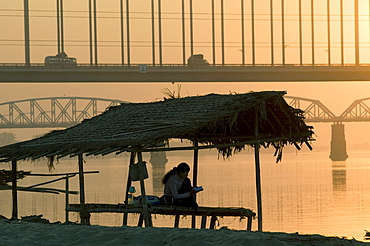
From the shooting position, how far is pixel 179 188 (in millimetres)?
15672

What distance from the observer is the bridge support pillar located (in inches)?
4948

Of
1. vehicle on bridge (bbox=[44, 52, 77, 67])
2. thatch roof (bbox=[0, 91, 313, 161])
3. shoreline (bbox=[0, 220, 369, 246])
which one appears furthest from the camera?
vehicle on bridge (bbox=[44, 52, 77, 67])

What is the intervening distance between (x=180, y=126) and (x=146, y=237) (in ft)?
10.7

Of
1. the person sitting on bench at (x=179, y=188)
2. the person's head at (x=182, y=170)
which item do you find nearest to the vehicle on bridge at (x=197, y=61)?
the person sitting on bench at (x=179, y=188)

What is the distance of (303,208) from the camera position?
3628cm

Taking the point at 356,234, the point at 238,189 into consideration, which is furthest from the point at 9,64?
the point at 356,234

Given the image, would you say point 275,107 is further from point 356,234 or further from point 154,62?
point 154,62

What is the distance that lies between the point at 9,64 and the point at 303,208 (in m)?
38.1

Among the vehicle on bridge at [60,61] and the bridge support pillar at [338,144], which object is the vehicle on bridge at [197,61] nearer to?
the vehicle on bridge at [60,61]

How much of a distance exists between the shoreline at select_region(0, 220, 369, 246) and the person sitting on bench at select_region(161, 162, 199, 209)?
8.11 feet

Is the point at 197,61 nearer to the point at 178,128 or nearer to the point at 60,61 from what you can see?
the point at 60,61

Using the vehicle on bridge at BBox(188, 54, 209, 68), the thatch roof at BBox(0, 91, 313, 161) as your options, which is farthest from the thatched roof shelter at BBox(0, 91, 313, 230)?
the vehicle on bridge at BBox(188, 54, 209, 68)

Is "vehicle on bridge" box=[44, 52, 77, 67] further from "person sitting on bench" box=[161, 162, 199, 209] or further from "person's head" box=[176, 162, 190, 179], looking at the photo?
"person's head" box=[176, 162, 190, 179]

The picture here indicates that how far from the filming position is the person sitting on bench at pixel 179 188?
1552 centimetres
